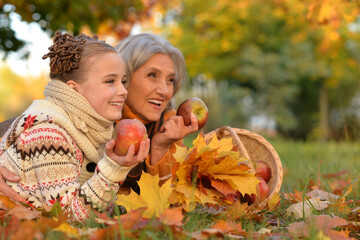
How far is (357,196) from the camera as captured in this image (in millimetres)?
2660

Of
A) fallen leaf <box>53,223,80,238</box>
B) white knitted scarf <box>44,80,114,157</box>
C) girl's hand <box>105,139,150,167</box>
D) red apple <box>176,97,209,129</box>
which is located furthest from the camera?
red apple <box>176,97,209,129</box>

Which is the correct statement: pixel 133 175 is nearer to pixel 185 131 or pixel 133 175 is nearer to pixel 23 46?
pixel 185 131

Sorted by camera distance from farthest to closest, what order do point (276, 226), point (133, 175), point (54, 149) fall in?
point (133, 175)
point (276, 226)
point (54, 149)

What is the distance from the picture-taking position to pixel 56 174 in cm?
193

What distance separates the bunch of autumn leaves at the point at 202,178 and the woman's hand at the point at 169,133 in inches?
18.2

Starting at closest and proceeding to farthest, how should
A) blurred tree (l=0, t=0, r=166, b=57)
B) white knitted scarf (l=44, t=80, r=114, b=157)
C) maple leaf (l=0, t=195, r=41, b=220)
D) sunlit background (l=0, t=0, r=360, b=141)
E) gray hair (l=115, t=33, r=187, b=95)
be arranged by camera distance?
maple leaf (l=0, t=195, r=41, b=220) < white knitted scarf (l=44, t=80, r=114, b=157) < gray hair (l=115, t=33, r=187, b=95) < blurred tree (l=0, t=0, r=166, b=57) < sunlit background (l=0, t=0, r=360, b=141)

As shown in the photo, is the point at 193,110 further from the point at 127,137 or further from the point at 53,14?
the point at 53,14

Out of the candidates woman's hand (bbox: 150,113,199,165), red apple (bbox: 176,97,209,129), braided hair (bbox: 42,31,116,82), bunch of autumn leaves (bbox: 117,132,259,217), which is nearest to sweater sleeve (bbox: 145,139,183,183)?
woman's hand (bbox: 150,113,199,165)

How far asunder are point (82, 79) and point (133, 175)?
0.78 meters

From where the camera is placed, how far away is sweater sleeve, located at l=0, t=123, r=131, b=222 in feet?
6.31

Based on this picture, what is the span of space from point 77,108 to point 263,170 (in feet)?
4.81

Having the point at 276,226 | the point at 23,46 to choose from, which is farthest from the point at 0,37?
the point at 276,226

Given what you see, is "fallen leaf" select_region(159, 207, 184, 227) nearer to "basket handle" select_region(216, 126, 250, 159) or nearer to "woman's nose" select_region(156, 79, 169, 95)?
"basket handle" select_region(216, 126, 250, 159)

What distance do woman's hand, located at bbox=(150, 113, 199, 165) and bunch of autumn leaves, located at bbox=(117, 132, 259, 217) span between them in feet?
1.51
